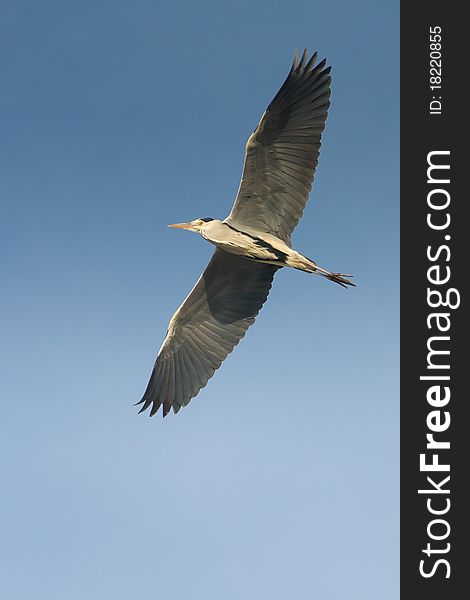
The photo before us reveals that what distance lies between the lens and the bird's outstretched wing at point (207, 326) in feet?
45.4

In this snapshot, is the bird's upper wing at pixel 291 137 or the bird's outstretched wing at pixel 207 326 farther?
the bird's outstretched wing at pixel 207 326

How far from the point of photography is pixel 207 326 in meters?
14.3

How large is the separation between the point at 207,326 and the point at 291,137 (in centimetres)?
395

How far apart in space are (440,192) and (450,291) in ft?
4.65

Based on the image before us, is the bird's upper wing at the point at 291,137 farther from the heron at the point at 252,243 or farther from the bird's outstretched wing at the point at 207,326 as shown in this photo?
the bird's outstretched wing at the point at 207,326

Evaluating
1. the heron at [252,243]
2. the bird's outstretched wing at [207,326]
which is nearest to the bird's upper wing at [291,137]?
the heron at [252,243]

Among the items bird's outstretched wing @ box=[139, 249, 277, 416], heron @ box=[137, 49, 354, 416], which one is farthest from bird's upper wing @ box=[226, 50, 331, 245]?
bird's outstretched wing @ box=[139, 249, 277, 416]

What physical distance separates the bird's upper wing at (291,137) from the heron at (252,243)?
1 cm

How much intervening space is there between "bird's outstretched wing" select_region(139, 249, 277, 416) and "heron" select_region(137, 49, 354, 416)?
0.7 inches

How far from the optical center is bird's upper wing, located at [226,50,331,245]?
38.4ft

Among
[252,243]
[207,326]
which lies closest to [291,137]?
[252,243]

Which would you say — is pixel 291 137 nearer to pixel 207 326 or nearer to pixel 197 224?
pixel 197 224

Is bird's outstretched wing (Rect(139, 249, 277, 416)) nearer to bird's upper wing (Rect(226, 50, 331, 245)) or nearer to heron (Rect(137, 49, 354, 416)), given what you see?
heron (Rect(137, 49, 354, 416))

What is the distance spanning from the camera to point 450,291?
11727 millimetres
